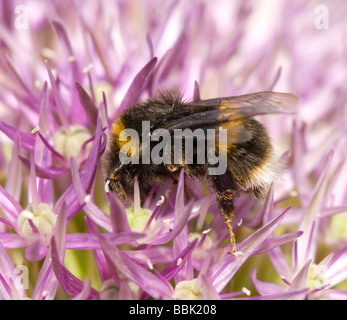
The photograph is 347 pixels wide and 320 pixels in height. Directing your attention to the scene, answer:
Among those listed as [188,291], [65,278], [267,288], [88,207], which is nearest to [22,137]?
[88,207]

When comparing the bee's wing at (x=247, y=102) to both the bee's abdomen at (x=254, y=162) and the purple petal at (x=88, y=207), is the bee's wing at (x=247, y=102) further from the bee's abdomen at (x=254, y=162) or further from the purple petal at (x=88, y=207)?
the purple petal at (x=88, y=207)

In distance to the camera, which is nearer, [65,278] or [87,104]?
[65,278]

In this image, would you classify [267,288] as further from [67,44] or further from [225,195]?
[67,44]

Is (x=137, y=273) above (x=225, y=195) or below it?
below

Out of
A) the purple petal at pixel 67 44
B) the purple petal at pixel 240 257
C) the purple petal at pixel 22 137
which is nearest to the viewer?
the purple petal at pixel 240 257

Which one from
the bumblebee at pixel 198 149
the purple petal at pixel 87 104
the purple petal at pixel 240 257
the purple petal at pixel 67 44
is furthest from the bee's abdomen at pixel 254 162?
the purple petal at pixel 67 44

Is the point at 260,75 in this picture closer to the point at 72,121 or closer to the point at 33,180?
the point at 72,121

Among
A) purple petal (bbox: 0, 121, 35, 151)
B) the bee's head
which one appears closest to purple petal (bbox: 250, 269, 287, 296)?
the bee's head
